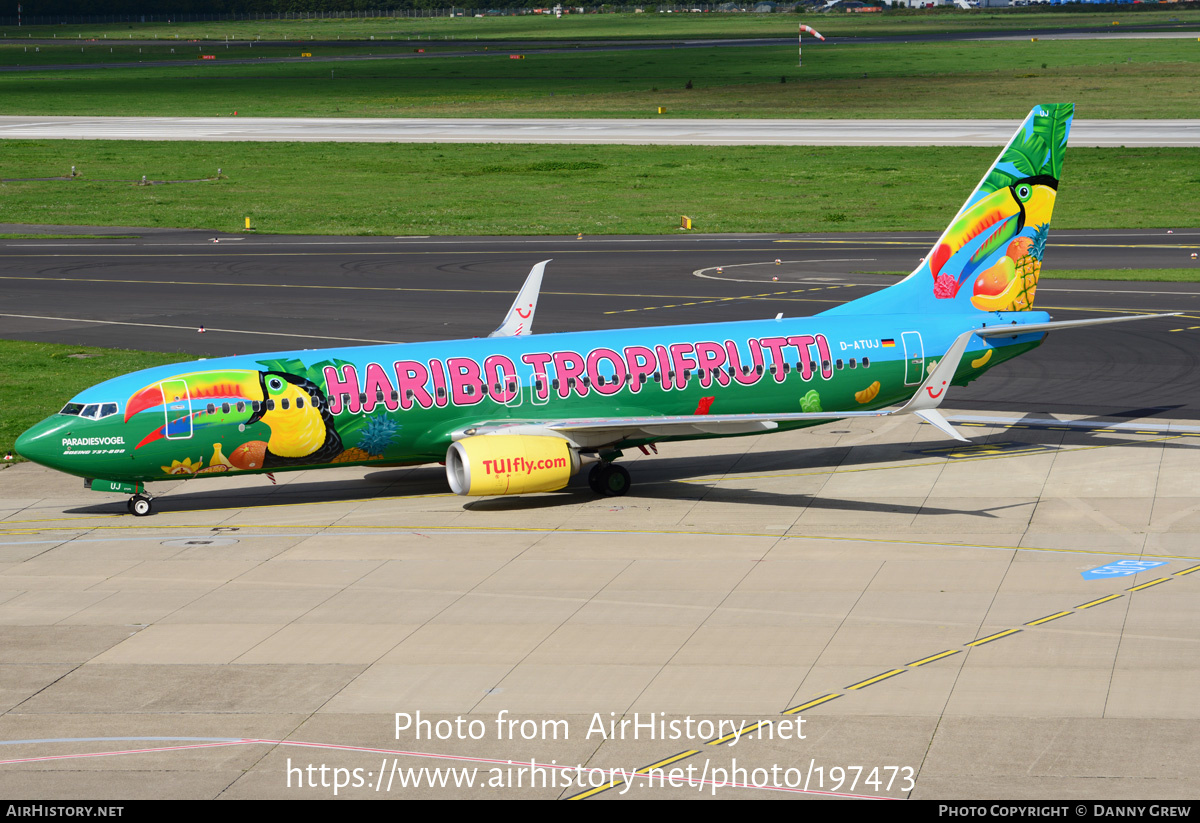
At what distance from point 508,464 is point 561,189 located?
73827mm

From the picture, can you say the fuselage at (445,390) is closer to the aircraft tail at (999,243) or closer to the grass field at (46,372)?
the aircraft tail at (999,243)

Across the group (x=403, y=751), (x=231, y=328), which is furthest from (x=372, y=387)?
(x=231, y=328)

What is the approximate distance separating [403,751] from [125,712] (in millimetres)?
5477

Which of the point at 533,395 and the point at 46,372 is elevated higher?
the point at 533,395

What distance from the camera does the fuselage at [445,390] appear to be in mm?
37719

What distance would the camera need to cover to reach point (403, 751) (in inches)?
945

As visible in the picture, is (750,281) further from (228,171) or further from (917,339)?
(228,171)

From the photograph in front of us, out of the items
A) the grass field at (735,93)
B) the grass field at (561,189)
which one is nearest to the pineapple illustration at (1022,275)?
the grass field at (561,189)

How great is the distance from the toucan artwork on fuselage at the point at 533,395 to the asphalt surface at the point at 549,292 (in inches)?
355

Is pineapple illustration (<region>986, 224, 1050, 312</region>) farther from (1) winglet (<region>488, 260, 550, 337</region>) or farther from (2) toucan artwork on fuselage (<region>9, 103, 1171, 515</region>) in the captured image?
(1) winglet (<region>488, 260, 550, 337</region>)

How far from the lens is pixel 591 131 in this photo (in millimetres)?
139750

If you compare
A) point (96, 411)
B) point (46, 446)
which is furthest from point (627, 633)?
point (46, 446)

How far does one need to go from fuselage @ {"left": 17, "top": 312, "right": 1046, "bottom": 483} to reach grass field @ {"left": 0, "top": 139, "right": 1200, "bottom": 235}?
51212 millimetres

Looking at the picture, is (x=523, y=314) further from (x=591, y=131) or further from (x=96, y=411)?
(x=591, y=131)
